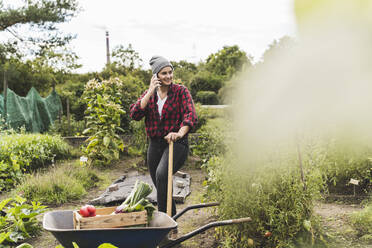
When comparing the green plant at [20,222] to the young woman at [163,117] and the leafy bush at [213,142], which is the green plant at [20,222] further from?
the leafy bush at [213,142]

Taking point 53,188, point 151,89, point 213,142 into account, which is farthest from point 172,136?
point 213,142

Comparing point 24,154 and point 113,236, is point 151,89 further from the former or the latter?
point 24,154

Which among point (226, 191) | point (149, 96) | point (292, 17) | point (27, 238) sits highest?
point (292, 17)

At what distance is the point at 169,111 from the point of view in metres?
2.99

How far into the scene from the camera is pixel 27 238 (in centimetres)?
336

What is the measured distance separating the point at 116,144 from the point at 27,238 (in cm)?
→ 362

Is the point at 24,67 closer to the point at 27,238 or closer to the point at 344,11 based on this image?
the point at 27,238

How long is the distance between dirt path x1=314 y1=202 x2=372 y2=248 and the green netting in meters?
7.35

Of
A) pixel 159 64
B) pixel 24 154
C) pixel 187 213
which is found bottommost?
pixel 187 213

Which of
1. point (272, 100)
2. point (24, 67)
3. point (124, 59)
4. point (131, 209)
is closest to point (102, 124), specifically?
point (131, 209)

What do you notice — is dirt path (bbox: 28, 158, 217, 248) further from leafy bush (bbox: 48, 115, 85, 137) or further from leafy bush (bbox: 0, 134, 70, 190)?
leafy bush (bbox: 48, 115, 85, 137)

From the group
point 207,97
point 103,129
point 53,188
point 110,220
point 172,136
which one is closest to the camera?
point 110,220

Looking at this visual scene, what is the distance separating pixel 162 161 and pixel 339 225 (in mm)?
1620

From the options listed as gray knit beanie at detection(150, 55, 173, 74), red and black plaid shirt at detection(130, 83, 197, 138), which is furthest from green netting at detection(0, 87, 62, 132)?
gray knit beanie at detection(150, 55, 173, 74)
